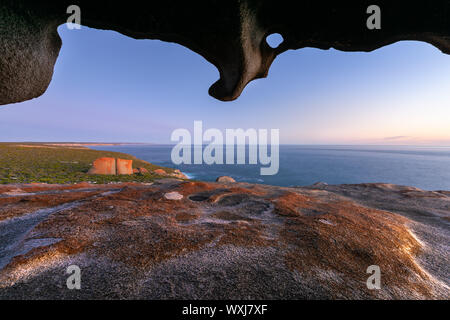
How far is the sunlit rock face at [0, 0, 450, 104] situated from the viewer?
2.95 meters

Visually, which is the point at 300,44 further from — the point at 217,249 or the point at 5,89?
the point at 5,89

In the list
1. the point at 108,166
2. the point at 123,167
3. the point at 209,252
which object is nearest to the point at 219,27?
the point at 209,252

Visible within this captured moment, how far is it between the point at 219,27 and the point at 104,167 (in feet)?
112

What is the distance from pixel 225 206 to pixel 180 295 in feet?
9.55

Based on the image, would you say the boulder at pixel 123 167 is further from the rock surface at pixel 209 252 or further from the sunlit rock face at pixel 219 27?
the sunlit rock face at pixel 219 27

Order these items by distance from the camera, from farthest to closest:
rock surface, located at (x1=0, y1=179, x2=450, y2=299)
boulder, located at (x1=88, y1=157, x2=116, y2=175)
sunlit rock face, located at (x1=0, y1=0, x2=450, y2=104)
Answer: boulder, located at (x1=88, y1=157, x2=116, y2=175) < sunlit rock face, located at (x1=0, y1=0, x2=450, y2=104) < rock surface, located at (x1=0, y1=179, x2=450, y2=299)

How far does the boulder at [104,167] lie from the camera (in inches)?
1179

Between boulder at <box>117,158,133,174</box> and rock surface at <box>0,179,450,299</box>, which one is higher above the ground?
rock surface at <box>0,179,450,299</box>

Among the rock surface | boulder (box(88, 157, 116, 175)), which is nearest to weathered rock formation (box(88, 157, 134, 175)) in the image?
boulder (box(88, 157, 116, 175))

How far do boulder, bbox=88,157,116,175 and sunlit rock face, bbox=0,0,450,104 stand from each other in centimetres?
3156

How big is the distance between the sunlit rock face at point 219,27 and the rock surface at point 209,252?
272cm

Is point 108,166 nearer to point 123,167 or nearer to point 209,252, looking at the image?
point 123,167

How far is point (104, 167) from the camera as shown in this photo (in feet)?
99.6

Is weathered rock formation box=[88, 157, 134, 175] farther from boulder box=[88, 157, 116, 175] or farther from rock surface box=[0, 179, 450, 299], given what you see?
rock surface box=[0, 179, 450, 299]
